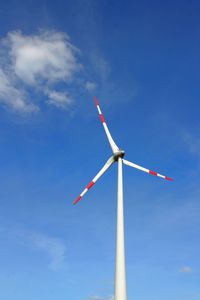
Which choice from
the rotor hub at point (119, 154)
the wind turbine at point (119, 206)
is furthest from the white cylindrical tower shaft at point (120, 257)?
the rotor hub at point (119, 154)

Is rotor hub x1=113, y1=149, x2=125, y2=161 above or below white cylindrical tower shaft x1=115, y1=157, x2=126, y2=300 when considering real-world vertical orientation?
above

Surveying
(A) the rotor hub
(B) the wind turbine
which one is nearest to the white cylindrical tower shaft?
(B) the wind turbine

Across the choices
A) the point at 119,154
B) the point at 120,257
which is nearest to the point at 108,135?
the point at 119,154

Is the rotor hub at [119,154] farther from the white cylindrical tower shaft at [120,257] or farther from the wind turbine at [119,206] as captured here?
the white cylindrical tower shaft at [120,257]

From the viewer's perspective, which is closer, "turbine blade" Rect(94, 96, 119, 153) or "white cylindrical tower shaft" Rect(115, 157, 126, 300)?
"white cylindrical tower shaft" Rect(115, 157, 126, 300)

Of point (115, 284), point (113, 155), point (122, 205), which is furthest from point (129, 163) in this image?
point (115, 284)

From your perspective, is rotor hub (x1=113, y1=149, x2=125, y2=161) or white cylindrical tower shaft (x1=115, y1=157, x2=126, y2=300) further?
rotor hub (x1=113, y1=149, x2=125, y2=161)

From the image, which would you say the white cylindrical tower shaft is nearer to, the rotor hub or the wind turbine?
the wind turbine

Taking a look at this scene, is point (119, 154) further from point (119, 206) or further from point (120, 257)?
point (120, 257)

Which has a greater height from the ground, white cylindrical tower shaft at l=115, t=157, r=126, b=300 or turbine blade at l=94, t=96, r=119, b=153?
turbine blade at l=94, t=96, r=119, b=153

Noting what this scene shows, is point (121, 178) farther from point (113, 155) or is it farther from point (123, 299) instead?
point (123, 299)

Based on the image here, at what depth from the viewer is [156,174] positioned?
51.0m

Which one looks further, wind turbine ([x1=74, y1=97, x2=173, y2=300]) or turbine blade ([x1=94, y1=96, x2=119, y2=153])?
turbine blade ([x1=94, y1=96, x2=119, y2=153])

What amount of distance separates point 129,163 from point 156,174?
3.99 m
